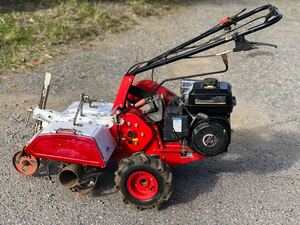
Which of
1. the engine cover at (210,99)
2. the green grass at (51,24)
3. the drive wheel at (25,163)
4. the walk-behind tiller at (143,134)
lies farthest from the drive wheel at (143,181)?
the green grass at (51,24)

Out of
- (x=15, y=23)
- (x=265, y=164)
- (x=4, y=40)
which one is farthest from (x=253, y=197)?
(x=15, y=23)

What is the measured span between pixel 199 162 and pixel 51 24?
18.0ft

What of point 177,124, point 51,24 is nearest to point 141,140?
point 177,124

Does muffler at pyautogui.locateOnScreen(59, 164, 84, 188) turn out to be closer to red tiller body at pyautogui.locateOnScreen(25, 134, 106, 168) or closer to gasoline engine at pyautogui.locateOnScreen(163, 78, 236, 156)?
red tiller body at pyautogui.locateOnScreen(25, 134, 106, 168)

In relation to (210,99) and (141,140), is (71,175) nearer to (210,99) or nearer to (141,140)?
(141,140)

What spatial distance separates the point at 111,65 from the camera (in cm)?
833

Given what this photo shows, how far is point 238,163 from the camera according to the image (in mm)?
5434

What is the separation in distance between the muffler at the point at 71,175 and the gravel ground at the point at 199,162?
0.65ft

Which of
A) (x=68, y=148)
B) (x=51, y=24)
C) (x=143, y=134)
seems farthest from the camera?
(x=51, y=24)

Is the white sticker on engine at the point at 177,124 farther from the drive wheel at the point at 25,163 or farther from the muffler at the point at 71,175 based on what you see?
the drive wheel at the point at 25,163

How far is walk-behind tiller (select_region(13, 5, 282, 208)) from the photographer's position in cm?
439

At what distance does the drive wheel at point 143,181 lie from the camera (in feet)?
14.4

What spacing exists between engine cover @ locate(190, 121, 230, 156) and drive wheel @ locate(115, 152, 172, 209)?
39 cm

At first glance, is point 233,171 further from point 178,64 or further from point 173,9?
point 173,9
